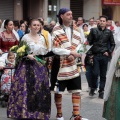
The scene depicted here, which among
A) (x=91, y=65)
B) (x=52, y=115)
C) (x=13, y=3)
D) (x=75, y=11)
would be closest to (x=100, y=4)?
(x=75, y=11)

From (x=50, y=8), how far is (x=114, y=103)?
16259mm

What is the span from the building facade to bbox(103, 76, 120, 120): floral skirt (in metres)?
14.5

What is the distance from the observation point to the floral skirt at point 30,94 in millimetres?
6219

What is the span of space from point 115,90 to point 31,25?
6.01 feet

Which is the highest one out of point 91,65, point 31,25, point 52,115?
point 31,25

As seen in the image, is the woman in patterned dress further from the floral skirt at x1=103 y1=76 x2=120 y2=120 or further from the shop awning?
the shop awning

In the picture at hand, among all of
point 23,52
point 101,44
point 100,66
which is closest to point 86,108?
point 100,66

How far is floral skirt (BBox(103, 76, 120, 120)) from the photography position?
548cm

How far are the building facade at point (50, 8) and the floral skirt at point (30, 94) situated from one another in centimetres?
1358

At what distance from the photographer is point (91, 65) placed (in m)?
8.52

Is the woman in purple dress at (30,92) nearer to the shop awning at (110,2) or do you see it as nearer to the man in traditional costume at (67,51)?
the man in traditional costume at (67,51)

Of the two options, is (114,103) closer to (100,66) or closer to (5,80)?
(5,80)

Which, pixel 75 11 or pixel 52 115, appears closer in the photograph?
pixel 52 115

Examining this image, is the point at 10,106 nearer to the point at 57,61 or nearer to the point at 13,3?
the point at 57,61
